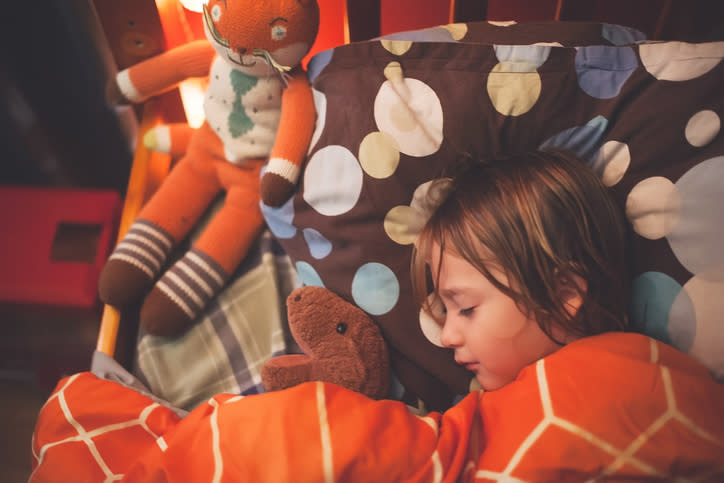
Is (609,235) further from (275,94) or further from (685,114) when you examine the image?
(275,94)

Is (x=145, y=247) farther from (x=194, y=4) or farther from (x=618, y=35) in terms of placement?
(x=618, y=35)

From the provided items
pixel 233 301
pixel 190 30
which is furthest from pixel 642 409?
pixel 190 30

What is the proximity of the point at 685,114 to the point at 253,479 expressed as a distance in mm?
709

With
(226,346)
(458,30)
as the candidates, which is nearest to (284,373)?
(226,346)

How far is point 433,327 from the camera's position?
75 cm

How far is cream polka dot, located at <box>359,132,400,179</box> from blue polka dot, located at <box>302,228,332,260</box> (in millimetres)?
147

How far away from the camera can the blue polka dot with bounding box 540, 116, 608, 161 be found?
2.24 ft

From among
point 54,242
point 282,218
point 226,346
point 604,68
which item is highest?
point 604,68

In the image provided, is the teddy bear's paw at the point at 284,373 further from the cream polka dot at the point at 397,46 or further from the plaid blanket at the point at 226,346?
the cream polka dot at the point at 397,46

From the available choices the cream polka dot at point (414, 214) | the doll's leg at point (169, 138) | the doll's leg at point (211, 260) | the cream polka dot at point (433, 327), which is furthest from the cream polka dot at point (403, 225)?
the doll's leg at point (169, 138)

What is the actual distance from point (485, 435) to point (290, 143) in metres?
0.54

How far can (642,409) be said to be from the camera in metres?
0.55

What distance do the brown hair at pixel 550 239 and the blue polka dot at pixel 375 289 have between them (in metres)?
0.13

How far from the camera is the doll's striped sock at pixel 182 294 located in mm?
861
